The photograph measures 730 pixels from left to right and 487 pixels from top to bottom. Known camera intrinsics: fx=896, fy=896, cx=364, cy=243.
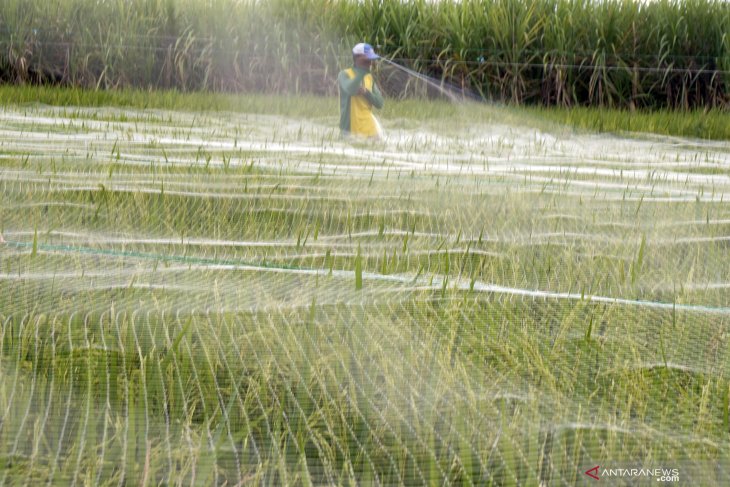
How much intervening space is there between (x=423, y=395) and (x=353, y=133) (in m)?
4.84

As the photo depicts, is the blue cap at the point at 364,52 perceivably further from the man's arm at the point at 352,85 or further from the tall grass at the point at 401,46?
the tall grass at the point at 401,46

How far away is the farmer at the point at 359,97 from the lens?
609cm

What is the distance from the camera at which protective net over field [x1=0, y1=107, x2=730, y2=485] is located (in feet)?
4.55

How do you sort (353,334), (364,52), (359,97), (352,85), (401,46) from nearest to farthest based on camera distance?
(353,334) → (352,85) → (364,52) → (359,97) → (401,46)

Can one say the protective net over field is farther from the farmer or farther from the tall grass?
the tall grass

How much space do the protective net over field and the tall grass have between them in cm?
750

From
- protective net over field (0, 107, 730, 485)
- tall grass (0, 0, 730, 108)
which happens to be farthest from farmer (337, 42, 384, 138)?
tall grass (0, 0, 730, 108)

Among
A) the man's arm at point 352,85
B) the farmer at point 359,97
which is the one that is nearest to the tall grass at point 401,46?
the farmer at point 359,97

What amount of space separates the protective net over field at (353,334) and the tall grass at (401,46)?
7.50 m

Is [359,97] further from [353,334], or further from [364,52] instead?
[353,334]

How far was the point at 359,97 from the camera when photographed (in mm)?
6297

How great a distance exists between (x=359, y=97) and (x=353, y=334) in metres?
4.62

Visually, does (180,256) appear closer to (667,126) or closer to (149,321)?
(149,321)

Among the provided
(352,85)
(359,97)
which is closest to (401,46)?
(359,97)
